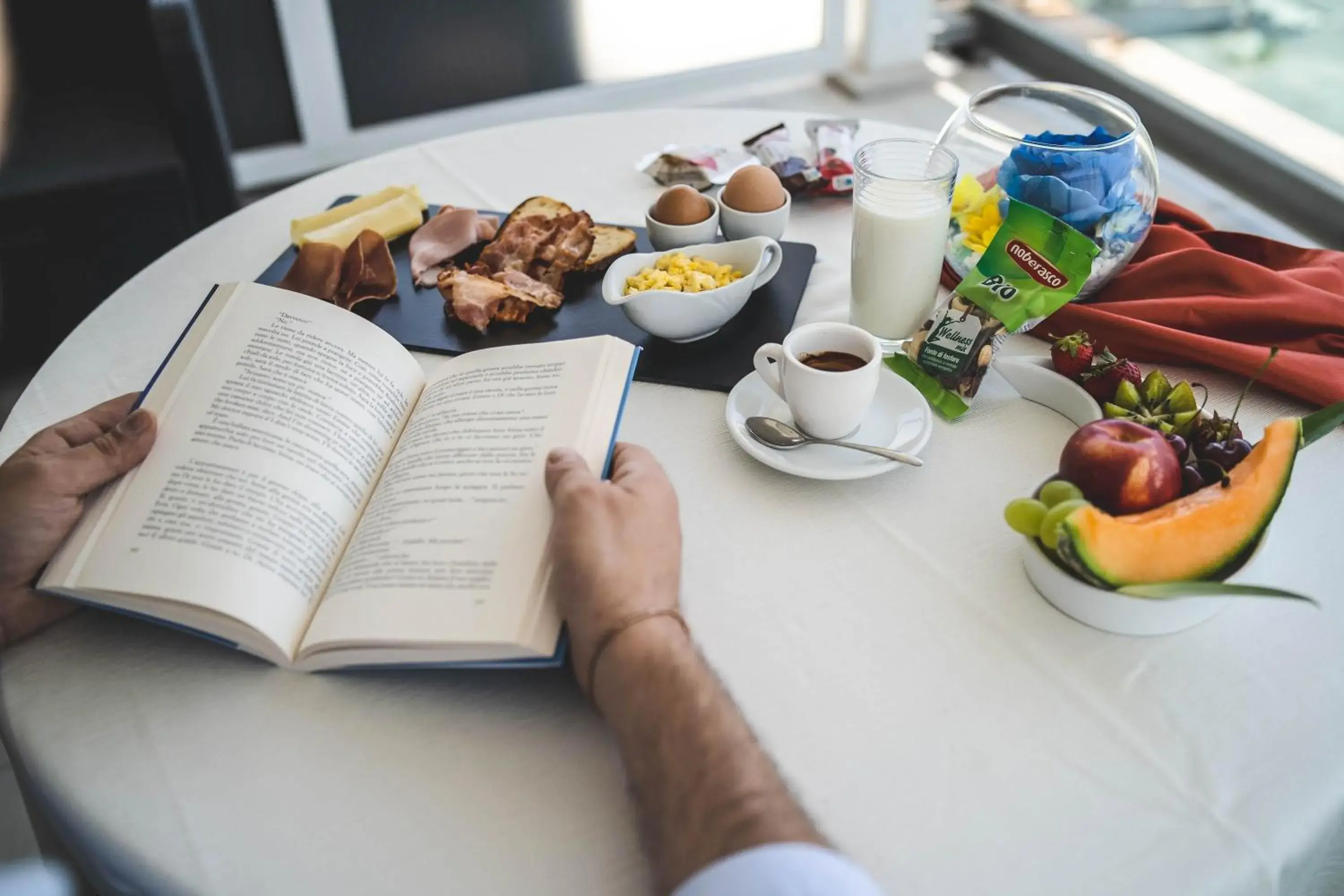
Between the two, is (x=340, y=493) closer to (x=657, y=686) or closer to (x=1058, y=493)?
(x=657, y=686)

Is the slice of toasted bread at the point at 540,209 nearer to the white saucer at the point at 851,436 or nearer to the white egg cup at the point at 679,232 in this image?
the white egg cup at the point at 679,232

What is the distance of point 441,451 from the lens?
2.74 ft

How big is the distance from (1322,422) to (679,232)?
0.68 m

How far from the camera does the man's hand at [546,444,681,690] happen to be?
68 cm

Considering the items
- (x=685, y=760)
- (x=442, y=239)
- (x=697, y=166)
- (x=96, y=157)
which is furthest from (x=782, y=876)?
(x=96, y=157)

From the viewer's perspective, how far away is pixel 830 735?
0.68 m

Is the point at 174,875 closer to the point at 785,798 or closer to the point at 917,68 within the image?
the point at 785,798

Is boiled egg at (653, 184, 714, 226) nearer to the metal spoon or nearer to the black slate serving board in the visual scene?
the black slate serving board

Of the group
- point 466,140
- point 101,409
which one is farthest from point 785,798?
point 466,140

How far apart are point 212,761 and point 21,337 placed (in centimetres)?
159

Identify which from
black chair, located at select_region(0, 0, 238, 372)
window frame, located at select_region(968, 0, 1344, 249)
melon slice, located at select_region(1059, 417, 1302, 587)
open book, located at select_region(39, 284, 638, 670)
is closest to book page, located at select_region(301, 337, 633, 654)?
open book, located at select_region(39, 284, 638, 670)

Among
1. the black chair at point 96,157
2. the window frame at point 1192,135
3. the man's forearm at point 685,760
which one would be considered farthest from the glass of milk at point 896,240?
the window frame at point 1192,135

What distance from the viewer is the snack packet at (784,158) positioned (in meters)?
1.36

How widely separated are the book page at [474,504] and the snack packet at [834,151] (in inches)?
23.5
